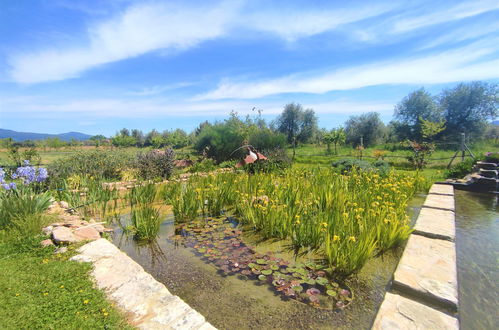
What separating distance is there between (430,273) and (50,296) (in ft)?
11.9

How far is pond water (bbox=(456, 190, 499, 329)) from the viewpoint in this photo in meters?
2.08

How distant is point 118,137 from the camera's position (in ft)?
143

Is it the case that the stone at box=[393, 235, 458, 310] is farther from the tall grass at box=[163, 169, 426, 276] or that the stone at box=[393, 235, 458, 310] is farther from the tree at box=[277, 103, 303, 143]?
the tree at box=[277, 103, 303, 143]

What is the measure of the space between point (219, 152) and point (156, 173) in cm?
641

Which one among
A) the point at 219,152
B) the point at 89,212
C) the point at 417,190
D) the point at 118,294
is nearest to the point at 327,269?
the point at 118,294

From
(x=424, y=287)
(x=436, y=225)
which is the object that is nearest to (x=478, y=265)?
(x=436, y=225)

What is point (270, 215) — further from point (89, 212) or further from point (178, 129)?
point (178, 129)

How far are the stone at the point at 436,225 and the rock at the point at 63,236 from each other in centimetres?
495

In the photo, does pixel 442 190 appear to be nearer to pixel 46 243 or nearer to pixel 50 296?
pixel 50 296

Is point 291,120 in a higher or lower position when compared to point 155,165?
higher

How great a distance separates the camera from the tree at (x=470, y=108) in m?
23.9

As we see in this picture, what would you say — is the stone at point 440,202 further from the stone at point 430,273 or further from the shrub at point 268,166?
the shrub at point 268,166

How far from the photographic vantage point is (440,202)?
496 centimetres

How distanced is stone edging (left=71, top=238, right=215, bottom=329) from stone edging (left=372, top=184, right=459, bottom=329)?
1501 mm
